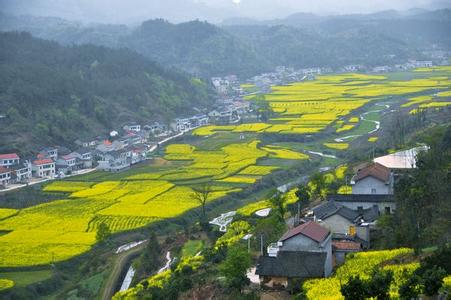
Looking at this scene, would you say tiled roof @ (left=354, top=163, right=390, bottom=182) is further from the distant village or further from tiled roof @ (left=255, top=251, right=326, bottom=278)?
the distant village

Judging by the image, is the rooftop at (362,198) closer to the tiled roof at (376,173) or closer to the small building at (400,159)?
the tiled roof at (376,173)

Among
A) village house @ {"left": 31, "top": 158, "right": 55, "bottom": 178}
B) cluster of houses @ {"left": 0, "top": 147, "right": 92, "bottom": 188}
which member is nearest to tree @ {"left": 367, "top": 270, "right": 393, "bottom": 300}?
cluster of houses @ {"left": 0, "top": 147, "right": 92, "bottom": 188}

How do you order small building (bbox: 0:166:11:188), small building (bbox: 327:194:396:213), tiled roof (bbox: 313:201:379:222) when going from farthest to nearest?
small building (bbox: 0:166:11:188)
small building (bbox: 327:194:396:213)
tiled roof (bbox: 313:201:379:222)

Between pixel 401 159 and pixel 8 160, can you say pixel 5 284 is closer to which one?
pixel 401 159

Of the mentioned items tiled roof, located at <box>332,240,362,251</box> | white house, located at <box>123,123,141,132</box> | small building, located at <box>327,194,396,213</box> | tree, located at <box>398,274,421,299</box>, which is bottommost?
white house, located at <box>123,123,141,132</box>

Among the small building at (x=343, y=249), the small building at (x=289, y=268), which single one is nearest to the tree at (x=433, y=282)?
the small building at (x=289, y=268)
